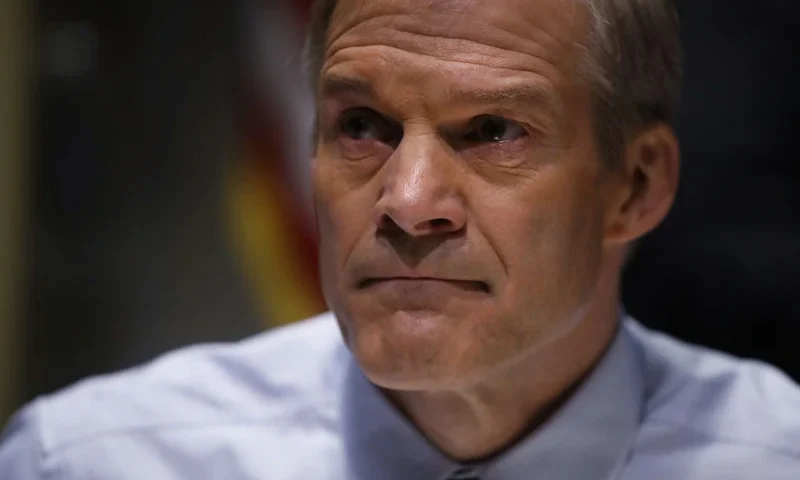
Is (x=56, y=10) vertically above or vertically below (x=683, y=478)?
above

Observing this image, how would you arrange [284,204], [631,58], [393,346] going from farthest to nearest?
1. [284,204]
2. [631,58]
3. [393,346]

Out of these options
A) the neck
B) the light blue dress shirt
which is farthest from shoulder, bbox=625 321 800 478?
the neck

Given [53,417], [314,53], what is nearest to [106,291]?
[53,417]

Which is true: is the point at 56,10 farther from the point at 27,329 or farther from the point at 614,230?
the point at 614,230

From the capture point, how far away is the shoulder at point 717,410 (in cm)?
117

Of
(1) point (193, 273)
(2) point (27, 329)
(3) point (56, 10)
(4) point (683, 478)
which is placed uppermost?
(3) point (56, 10)

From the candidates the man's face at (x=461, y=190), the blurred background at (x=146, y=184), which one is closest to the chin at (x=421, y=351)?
the man's face at (x=461, y=190)

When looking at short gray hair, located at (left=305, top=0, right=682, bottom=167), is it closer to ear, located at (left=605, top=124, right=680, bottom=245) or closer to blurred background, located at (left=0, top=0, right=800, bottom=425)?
ear, located at (left=605, top=124, right=680, bottom=245)

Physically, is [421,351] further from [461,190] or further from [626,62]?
Result: [626,62]

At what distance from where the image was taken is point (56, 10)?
5.69 ft

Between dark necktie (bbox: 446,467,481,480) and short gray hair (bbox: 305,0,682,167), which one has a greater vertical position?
short gray hair (bbox: 305,0,682,167)

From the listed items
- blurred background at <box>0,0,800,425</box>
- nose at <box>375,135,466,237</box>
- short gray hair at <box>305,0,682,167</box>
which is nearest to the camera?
nose at <box>375,135,466,237</box>

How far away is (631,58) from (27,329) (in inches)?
46.8

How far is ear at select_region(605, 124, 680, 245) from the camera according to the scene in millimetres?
1144
